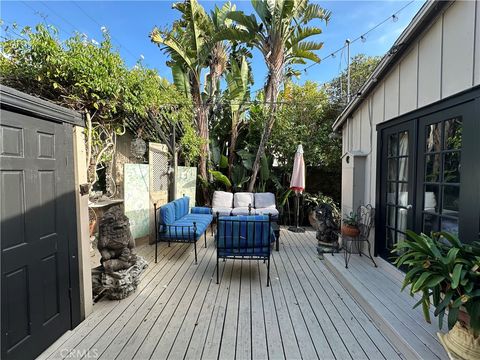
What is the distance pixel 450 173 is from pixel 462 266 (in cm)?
138

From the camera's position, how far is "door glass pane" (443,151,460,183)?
2.39 m

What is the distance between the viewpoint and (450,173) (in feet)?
8.15

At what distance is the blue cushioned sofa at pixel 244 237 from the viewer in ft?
11.0

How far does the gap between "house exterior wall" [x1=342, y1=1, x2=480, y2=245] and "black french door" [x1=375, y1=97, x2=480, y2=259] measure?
0.66 ft

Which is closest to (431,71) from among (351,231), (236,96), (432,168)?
(432,168)

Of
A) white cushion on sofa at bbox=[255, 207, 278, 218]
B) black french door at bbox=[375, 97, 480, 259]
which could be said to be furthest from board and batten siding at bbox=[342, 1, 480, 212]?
white cushion on sofa at bbox=[255, 207, 278, 218]

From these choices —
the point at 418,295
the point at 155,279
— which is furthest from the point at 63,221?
the point at 418,295

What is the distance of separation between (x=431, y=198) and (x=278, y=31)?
4.74 m

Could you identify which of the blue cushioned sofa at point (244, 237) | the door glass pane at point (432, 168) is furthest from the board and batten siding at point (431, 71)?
the blue cushioned sofa at point (244, 237)

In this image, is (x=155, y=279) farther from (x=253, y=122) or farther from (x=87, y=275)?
(x=253, y=122)

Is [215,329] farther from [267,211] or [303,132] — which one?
[303,132]

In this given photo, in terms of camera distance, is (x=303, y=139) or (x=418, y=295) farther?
(x=303, y=139)

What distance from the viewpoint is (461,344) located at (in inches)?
64.6

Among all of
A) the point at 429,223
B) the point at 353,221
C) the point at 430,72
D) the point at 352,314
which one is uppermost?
the point at 430,72
